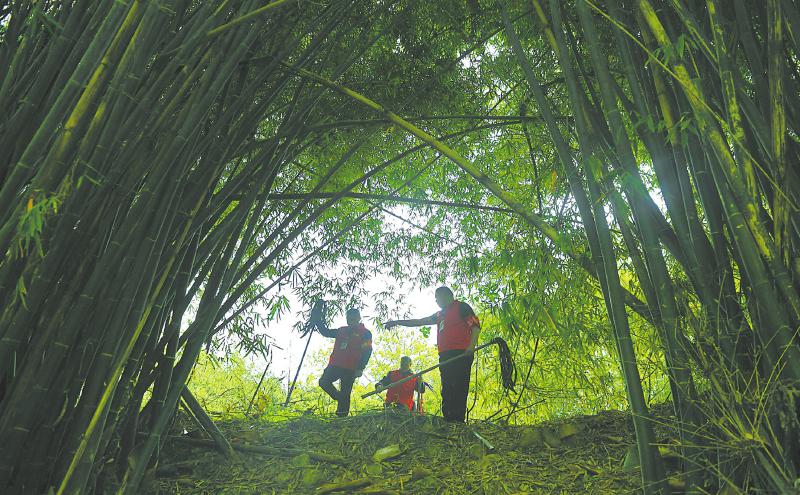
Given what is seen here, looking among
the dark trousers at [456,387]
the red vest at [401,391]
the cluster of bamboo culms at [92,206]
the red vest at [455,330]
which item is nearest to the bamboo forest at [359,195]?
the cluster of bamboo culms at [92,206]

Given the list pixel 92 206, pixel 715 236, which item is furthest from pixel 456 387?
pixel 92 206

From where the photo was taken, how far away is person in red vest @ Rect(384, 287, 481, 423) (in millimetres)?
3584

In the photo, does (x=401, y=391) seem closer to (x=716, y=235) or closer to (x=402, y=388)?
(x=402, y=388)

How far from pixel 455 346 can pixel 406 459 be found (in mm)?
917

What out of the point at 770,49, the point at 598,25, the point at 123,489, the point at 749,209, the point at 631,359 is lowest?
the point at 123,489

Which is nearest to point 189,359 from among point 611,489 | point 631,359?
point 631,359

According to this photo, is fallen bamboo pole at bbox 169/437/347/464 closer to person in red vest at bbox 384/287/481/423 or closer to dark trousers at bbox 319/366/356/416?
person in red vest at bbox 384/287/481/423

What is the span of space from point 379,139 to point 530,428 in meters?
1.85

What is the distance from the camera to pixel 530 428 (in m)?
3.05

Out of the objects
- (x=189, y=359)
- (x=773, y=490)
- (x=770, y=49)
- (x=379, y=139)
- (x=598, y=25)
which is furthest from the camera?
(x=379, y=139)

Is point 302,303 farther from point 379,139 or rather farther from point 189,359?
point 189,359

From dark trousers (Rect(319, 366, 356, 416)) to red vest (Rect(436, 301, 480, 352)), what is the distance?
2.53 feet

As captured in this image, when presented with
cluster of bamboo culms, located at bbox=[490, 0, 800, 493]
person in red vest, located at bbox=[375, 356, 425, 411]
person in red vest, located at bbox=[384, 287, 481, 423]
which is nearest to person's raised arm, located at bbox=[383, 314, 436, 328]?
person in red vest, located at bbox=[384, 287, 481, 423]

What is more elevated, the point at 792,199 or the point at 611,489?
the point at 792,199
